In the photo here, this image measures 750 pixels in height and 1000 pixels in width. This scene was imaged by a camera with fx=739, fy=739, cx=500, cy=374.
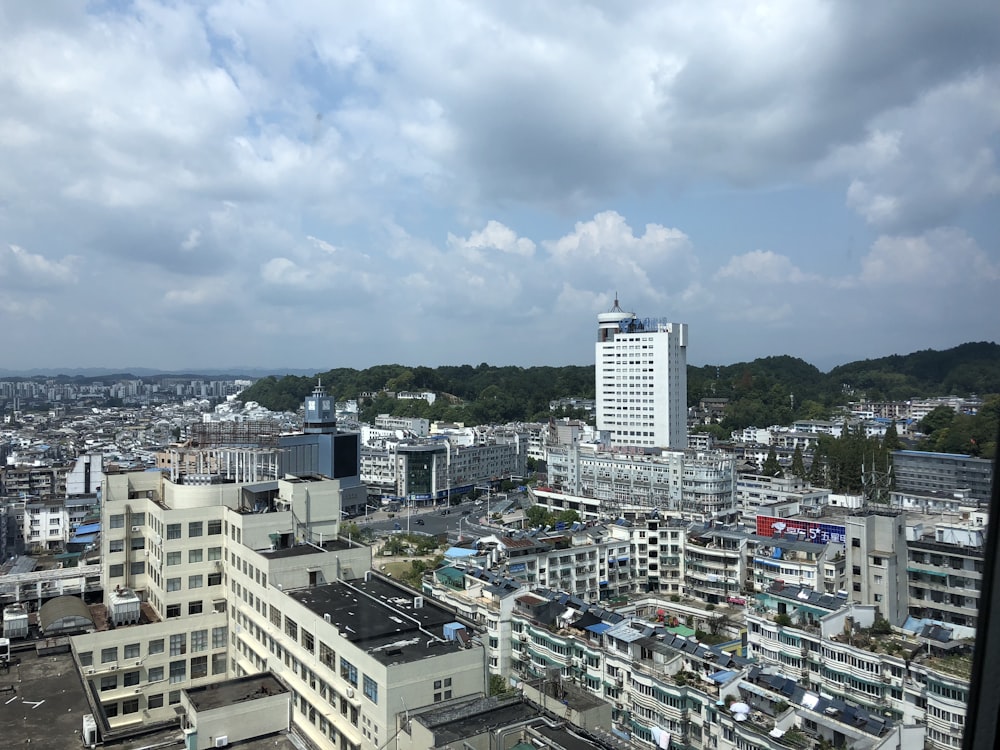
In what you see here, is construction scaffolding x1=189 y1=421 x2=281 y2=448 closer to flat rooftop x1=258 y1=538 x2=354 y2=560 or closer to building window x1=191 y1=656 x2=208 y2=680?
building window x1=191 y1=656 x2=208 y2=680


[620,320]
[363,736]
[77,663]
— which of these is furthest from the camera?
[620,320]

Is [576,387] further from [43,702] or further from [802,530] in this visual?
[43,702]

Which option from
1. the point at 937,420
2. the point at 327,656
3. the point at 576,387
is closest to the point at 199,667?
the point at 327,656

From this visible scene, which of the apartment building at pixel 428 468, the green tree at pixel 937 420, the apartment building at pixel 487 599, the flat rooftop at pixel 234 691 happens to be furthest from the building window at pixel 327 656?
the green tree at pixel 937 420

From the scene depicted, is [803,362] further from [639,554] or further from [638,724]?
[638,724]

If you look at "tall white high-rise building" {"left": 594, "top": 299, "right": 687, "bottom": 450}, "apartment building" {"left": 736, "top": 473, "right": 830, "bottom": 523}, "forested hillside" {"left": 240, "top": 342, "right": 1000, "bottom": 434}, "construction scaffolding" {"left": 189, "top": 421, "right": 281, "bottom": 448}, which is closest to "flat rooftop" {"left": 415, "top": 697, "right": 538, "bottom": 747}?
"apartment building" {"left": 736, "top": 473, "right": 830, "bottom": 523}

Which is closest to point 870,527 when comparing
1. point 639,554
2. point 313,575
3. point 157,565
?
point 639,554
